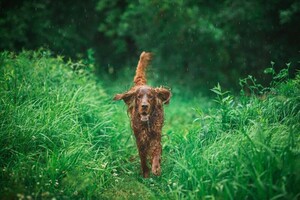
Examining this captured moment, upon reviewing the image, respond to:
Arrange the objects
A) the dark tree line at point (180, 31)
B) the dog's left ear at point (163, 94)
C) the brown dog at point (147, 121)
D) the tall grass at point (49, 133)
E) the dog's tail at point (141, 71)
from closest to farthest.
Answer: the tall grass at point (49, 133) → the brown dog at point (147, 121) → the dog's left ear at point (163, 94) → the dog's tail at point (141, 71) → the dark tree line at point (180, 31)

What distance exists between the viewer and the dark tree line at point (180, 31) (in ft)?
29.1

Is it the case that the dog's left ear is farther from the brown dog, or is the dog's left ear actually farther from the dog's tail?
the dog's tail

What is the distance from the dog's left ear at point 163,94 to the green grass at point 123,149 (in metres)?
0.50

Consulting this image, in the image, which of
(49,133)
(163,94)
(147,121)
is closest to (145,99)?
(147,121)

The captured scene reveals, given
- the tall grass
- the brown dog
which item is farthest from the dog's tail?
the brown dog

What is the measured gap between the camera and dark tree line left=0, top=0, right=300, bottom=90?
8883 millimetres

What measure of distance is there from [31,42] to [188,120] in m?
6.08

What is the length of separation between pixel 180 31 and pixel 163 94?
6.07m

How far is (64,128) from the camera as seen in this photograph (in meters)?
4.73

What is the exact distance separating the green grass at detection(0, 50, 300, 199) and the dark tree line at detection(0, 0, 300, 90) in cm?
411

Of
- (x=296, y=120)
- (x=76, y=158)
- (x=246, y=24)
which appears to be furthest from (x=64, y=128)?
(x=246, y=24)

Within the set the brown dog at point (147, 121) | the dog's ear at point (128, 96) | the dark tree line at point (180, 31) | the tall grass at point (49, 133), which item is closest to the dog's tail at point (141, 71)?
the tall grass at point (49, 133)

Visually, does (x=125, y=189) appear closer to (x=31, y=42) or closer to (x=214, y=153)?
(x=214, y=153)

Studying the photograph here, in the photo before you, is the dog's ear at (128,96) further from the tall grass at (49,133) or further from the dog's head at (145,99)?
the tall grass at (49,133)
